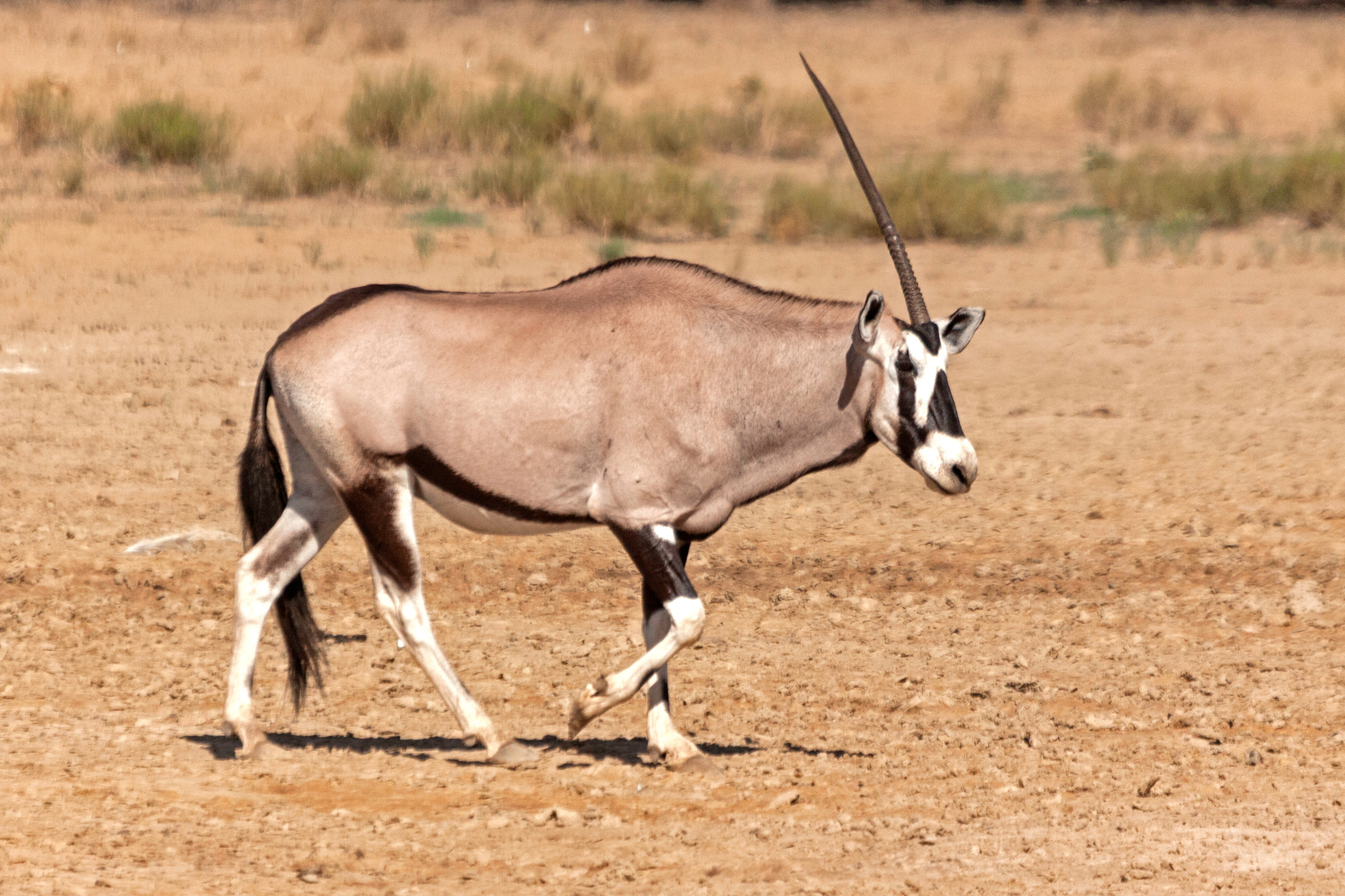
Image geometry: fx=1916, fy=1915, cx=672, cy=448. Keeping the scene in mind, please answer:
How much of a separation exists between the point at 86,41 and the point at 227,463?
19.1m

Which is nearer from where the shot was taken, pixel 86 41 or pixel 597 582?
pixel 597 582

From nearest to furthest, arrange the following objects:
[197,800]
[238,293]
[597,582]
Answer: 1. [197,800]
2. [597,582]
3. [238,293]

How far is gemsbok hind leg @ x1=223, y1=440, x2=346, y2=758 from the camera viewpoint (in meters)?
6.16

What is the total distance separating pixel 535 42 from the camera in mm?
38688

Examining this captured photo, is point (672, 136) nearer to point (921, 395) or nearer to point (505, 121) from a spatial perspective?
point (505, 121)

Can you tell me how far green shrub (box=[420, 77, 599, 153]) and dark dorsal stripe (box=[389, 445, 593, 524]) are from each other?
57.0ft

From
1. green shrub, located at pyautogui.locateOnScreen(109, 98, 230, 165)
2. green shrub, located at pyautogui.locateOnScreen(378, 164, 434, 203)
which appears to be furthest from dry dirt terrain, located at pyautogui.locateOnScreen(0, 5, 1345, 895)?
green shrub, located at pyautogui.locateOnScreen(109, 98, 230, 165)

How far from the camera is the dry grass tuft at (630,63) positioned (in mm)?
32000

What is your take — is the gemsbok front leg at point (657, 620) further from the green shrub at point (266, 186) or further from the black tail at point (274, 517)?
the green shrub at point (266, 186)

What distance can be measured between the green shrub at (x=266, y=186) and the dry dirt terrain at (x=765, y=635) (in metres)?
2.33

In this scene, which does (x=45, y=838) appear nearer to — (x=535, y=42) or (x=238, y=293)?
(x=238, y=293)

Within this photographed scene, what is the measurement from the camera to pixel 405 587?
6027 millimetres

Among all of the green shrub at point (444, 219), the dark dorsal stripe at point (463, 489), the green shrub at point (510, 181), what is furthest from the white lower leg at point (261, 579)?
the green shrub at point (510, 181)

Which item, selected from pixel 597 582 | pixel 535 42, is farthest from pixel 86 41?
pixel 597 582
